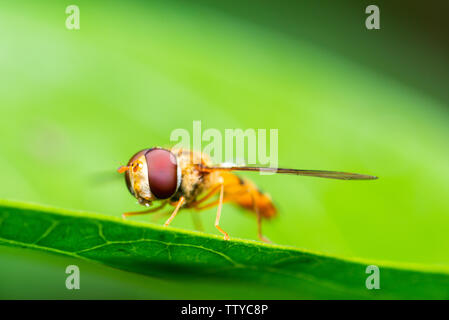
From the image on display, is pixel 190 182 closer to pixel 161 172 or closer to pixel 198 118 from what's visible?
pixel 161 172

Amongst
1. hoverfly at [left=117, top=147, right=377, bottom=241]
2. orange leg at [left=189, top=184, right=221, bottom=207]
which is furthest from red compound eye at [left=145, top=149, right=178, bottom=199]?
orange leg at [left=189, top=184, right=221, bottom=207]

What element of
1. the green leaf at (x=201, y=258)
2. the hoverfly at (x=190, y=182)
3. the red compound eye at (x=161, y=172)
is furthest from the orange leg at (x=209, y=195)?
the green leaf at (x=201, y=258)

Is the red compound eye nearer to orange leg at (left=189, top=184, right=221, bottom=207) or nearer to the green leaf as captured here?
orange leg at (left=189, top=184, right=221, bottom=207)

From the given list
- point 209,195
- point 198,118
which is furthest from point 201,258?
point 198,118

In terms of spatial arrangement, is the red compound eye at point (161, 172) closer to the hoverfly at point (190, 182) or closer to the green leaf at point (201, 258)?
the hoverfly at point (190, 182)

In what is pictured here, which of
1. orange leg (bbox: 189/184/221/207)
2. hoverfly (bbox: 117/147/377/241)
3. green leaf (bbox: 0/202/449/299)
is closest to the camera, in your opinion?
green leaf (bbox: 0/202/449/299)
